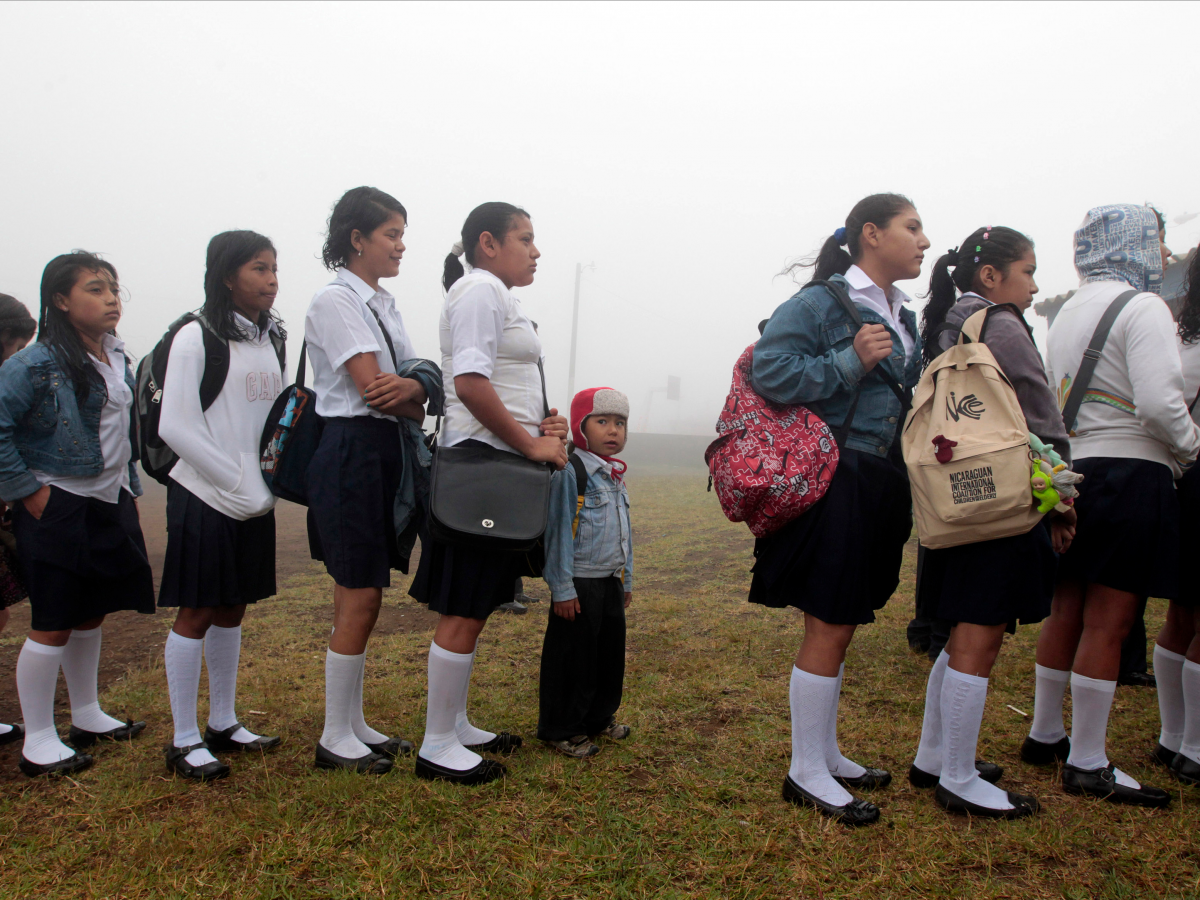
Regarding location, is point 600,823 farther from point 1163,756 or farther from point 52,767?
point 1163,756

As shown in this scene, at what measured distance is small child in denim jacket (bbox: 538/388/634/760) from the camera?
2715 mm

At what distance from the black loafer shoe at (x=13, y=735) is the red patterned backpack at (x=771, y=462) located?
280 cm

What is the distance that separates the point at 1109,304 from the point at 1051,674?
1.27 meters

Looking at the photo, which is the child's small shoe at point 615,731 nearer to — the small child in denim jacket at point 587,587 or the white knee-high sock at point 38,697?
the small child in denim jacket at point 587,587

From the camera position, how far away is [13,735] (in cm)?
293

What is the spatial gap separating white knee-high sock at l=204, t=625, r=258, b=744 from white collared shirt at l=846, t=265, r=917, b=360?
2427 millimetres

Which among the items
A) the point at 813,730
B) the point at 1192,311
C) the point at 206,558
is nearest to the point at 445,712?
the point at 206,558

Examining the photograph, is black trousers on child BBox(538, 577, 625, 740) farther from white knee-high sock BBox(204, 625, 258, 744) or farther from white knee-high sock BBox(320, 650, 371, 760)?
white knee-high sock BBox(204, 625, 258, 744)

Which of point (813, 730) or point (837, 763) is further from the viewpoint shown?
point (837, 763)

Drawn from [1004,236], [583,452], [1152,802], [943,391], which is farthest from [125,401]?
[1152,802]

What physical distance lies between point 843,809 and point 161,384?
2.52 m

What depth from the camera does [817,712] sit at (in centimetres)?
229

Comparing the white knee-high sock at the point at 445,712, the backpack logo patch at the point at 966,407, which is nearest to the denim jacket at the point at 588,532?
the white knee-high sock at the point at 445,712

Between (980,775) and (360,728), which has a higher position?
(980,775)
